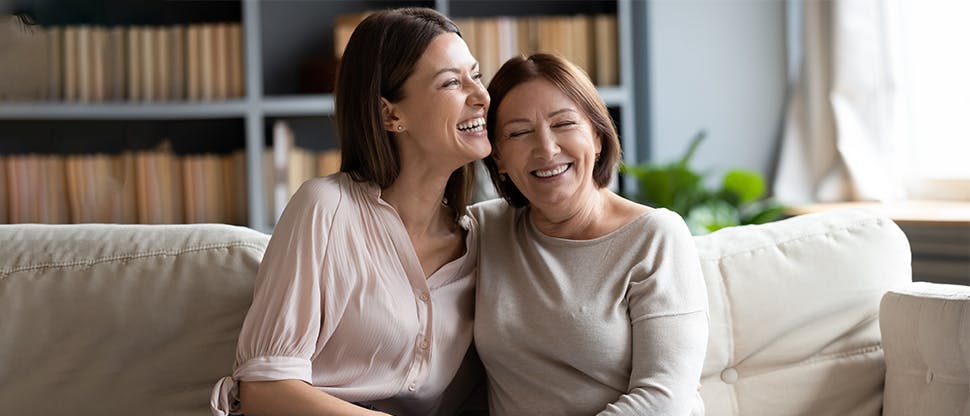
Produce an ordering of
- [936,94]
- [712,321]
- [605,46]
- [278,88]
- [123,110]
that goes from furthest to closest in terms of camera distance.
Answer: [278,88] → [605,46] → [123,110] → [936,94] → [712,321]

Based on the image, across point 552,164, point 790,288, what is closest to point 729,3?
point 790,288

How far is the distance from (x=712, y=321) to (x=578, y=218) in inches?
13.6

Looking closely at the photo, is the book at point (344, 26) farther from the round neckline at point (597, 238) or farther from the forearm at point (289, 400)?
the forearm at point (289, 400)

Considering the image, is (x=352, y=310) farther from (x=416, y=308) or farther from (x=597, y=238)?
(x=597, y=238)

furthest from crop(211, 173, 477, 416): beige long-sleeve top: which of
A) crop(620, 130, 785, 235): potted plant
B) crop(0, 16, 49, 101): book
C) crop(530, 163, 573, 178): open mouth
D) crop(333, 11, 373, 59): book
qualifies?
crop(0, 16, 49, 101): book

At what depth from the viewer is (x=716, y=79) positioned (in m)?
3.91

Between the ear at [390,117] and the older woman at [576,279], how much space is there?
0.17m

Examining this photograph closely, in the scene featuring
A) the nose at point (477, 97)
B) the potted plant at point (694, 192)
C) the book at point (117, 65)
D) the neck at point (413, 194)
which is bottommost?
the potted plant at point (694, 192)

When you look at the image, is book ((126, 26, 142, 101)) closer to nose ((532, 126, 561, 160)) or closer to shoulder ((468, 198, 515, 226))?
shoulder ((468, 198, 515, 226))

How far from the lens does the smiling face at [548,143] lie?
1.71 metres

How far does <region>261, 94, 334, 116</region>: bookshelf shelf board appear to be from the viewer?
3.66 metres

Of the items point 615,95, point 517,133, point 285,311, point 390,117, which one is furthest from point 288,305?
point 615,95

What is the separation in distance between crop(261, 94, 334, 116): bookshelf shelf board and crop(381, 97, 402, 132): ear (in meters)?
1.94

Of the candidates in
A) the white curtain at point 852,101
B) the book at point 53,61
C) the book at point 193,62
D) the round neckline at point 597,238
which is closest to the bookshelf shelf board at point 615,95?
the white curtain at point 852,101
